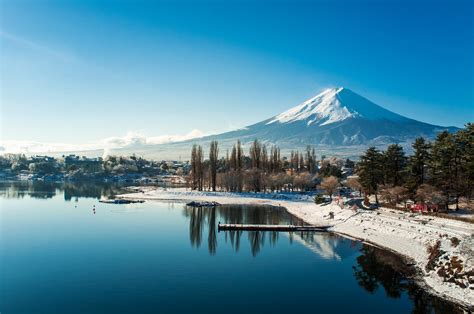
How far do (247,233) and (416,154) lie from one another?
23.5 m

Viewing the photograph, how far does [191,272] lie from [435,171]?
31916 millimetres

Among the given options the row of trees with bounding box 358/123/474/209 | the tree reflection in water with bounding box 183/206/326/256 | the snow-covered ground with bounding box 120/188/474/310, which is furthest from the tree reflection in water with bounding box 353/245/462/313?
the row of trees with bounding box 358/123/474/209

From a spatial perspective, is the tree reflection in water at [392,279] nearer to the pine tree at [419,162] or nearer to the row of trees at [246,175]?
the pine tree at [419,162]

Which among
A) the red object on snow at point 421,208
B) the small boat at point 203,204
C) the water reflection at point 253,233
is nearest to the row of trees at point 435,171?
the red object on snow at point 421,208

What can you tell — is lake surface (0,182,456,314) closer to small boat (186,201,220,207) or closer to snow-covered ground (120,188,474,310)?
snow-covered ground (120,188,474,310)

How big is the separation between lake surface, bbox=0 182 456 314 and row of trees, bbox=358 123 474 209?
38.7ft

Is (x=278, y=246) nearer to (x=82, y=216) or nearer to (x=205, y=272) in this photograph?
(x=205, y=272)

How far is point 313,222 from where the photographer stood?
5094cm

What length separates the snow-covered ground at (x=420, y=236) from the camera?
78.7ft

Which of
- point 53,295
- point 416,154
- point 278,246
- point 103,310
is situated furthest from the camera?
point 416,154

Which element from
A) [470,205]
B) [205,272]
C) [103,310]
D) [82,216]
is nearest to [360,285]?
[205,272]

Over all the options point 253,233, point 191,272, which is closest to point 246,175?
point 253,233

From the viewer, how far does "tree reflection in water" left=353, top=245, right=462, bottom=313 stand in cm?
2183

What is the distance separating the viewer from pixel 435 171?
46031 millimetres
